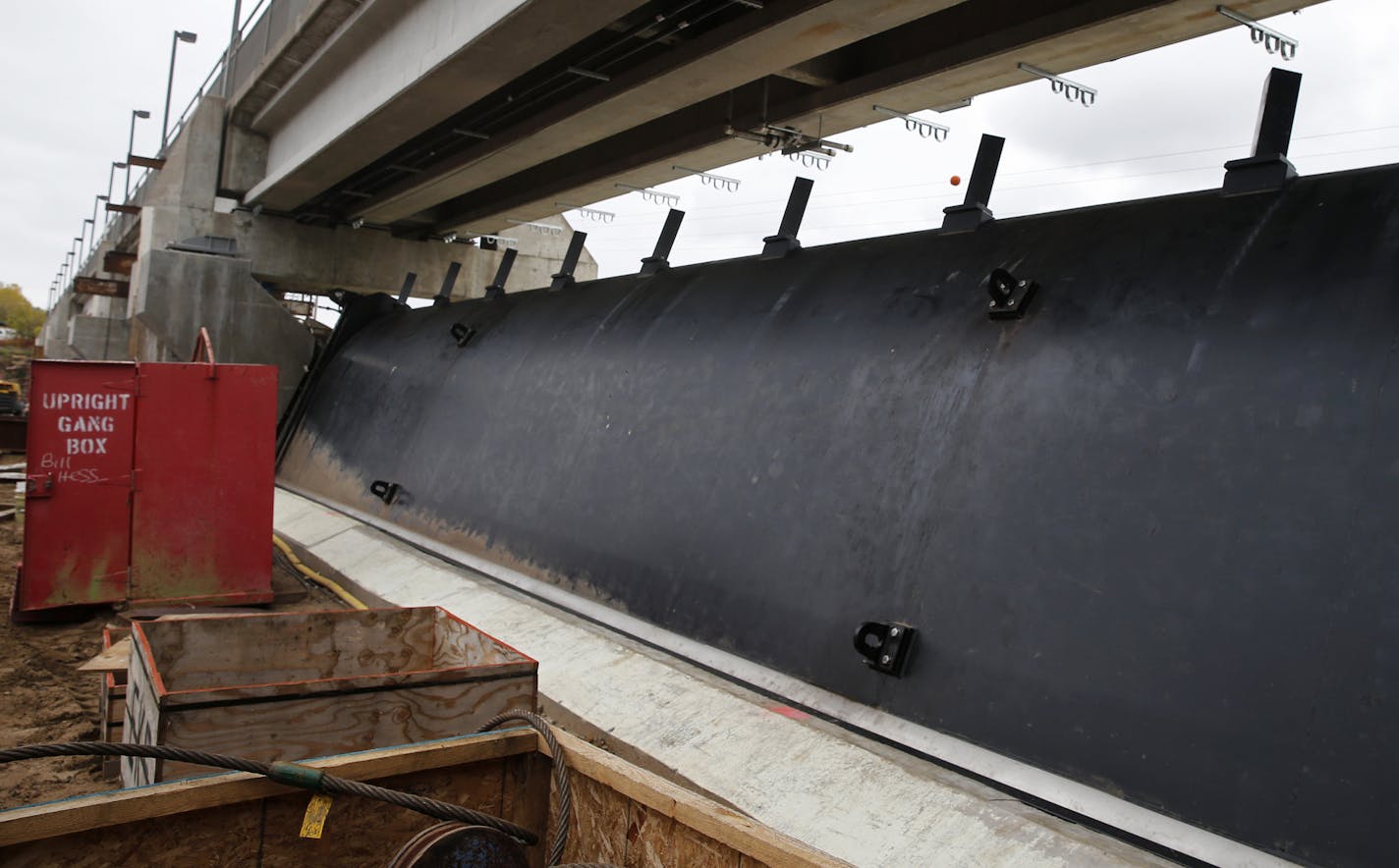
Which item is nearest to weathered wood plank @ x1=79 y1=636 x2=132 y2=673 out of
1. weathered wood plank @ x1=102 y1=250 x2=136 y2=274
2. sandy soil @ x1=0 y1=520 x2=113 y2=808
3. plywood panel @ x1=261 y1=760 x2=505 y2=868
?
sandy soil @ x1=0 y1=520 x2=113 y2=808

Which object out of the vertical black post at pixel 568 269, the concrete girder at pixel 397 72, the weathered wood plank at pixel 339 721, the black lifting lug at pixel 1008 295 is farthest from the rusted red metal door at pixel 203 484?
the black lifting lug at pixel 1008 295

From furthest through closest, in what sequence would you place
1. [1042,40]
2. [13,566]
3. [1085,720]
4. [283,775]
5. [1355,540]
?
[13,566], [1042,40], [1085,720], [1355,540], [283,775]

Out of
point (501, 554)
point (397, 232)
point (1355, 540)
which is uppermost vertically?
point (397, 232)

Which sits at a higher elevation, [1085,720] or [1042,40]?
[1042,40]

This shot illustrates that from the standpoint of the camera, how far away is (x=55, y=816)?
114 inches

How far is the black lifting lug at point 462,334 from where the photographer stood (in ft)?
35.1

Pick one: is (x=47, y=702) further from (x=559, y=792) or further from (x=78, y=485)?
(x=559, y=792)

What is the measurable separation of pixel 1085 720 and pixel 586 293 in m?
6.65

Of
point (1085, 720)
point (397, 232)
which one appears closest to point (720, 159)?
point (397, 232)

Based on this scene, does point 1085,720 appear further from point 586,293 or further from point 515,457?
point 586,293

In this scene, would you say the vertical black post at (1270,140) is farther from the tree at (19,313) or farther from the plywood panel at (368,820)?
the tree at (19,313)

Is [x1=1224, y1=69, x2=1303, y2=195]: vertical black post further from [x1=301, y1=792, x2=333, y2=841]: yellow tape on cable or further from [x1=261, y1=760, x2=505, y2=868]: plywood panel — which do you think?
[x1=301, y1=792, x2=333, y2=841]: yellow tape on cable

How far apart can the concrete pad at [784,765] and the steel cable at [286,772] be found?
1259 millimetres

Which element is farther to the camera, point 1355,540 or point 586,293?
point 586,293
